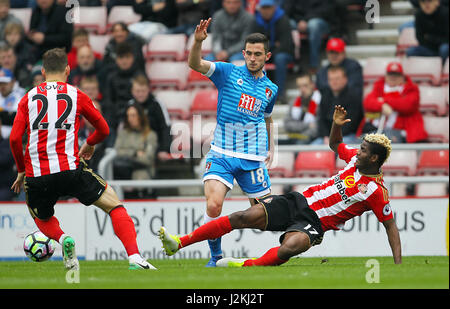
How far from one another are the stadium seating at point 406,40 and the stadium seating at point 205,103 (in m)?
3.40

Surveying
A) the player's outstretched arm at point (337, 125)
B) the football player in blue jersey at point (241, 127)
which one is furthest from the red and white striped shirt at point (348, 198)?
the football player in blue jersey at point (241, 127)

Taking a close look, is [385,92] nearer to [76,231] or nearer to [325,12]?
[325,12]

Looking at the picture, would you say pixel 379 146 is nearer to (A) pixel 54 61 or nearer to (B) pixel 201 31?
(B) pixel 201 31

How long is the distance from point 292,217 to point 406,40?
25.4 feet

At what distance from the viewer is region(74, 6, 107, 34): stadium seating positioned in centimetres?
1638

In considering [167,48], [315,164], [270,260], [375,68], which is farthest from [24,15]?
[270,260]

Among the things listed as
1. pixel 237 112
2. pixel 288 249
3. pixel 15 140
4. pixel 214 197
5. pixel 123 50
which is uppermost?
pixel 123 50

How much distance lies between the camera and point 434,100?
13.7 metres

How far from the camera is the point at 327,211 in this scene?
27.0ft

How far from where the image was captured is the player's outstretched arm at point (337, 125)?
331 inches

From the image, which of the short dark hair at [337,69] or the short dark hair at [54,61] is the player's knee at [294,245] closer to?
the short dark hair at [54,61]

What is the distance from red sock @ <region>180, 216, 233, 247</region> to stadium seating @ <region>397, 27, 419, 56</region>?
805cm

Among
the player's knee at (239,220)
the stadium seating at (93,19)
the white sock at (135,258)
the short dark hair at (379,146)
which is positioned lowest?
the white sock at (135,258)

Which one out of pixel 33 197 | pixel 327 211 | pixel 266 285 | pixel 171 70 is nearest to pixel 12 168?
pixel 171 70
